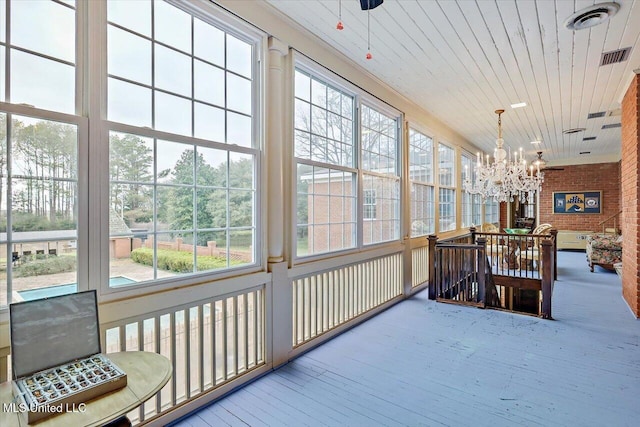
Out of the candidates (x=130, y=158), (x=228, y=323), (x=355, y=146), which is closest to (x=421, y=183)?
(x=355, y=146)

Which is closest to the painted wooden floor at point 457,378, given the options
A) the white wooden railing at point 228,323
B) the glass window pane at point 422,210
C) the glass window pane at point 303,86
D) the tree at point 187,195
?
the white wooden railing at point 228,323

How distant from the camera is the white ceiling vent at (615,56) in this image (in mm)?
3294

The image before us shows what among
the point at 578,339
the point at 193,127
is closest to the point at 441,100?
the point at 578,339

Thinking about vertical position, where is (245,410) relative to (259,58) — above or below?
below

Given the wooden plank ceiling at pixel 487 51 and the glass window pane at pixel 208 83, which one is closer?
the glass window pane at pixel 208 83

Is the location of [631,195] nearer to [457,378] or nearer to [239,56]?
[457,378]

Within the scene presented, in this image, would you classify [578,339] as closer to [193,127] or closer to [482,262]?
[482,262]

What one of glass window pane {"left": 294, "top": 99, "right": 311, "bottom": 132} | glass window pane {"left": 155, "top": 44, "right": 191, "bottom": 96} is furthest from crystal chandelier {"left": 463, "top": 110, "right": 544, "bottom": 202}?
glass window pane {"left": 155, "top": 44, "right": 191, "bottom": 96}

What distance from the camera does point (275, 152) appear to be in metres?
2.77

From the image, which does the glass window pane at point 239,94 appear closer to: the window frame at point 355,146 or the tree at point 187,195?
the window frame at point 355,146

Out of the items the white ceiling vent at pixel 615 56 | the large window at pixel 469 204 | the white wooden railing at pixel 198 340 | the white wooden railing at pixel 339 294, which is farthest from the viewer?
the large window at pixel 469 204

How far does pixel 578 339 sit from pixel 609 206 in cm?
902

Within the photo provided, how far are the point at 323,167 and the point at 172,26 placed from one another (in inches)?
68.5

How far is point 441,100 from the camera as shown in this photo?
15.9 ft
